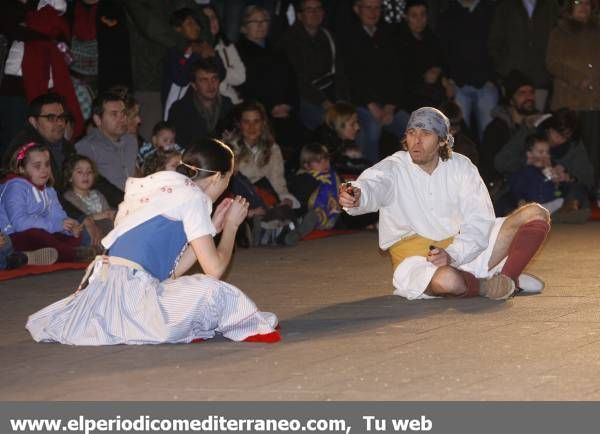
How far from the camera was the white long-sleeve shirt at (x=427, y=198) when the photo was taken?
9781mm

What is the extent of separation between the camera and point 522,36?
57.4 feet

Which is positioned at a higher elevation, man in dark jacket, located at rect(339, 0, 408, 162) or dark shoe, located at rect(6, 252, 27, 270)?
man in dark jacket, located at rect(339, 0, 408, 162)

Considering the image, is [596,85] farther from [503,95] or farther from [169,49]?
[169,49]

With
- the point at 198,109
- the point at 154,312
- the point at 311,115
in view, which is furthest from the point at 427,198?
the point at 311,115

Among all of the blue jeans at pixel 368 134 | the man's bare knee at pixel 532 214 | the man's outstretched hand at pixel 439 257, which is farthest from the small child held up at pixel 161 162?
the blue jeans at pixel 368 134

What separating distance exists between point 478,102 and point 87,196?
6031 mm

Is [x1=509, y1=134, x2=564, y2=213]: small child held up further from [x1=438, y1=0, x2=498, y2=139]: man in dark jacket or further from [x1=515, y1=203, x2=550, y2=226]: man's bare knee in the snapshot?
[x1=515, y1=203, x2=550, y2=226]: man's bare knee

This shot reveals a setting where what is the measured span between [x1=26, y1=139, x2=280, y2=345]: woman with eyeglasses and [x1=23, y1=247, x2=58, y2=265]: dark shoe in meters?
3.42

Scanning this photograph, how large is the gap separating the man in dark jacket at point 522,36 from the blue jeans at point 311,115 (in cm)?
250

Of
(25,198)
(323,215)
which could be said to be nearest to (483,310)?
(25,198)

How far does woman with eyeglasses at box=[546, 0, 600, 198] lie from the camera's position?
1725 centimetres

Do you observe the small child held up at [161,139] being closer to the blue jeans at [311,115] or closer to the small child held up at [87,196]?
the small child held up at [87,196]

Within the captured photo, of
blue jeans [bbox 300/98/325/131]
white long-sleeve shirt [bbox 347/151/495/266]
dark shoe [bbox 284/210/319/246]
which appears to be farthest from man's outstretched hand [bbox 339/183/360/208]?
blue jeans [bbox 300/98/325/131]

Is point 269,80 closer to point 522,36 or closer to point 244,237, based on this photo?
point 244,237
